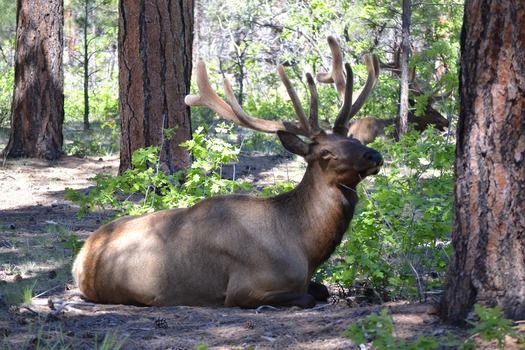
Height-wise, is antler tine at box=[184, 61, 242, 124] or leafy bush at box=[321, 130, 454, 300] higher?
antler tine at box=[184, 61, 242, 124]

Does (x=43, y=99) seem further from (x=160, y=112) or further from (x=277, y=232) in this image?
(x=277, y=232)

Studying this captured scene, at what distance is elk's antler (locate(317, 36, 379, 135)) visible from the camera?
6879 mm

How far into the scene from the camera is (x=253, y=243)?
22.1 feet

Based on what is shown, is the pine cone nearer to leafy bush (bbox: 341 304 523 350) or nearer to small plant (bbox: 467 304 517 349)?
leafy bush (bbox: 341 304 523 350)

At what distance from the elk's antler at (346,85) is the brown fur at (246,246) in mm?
175

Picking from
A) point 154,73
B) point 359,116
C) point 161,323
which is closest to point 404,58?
point 154,73

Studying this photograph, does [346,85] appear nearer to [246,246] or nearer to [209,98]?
[209,98]

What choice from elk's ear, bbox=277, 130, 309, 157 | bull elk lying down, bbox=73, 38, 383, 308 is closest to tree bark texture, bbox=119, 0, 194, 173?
bull elk lying down, bbox=73, 38, 383, 308

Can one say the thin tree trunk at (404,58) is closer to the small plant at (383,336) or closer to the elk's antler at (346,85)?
the elk's antler at (346,85)

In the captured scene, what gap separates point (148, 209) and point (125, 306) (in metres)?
1.44

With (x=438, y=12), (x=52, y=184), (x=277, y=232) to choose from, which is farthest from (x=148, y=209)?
(x=438, y=12)

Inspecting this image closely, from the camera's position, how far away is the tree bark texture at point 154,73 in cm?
1129

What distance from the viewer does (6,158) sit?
1570cm

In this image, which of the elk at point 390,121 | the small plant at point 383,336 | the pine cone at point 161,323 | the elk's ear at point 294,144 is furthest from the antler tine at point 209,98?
the elk at point 390,121
